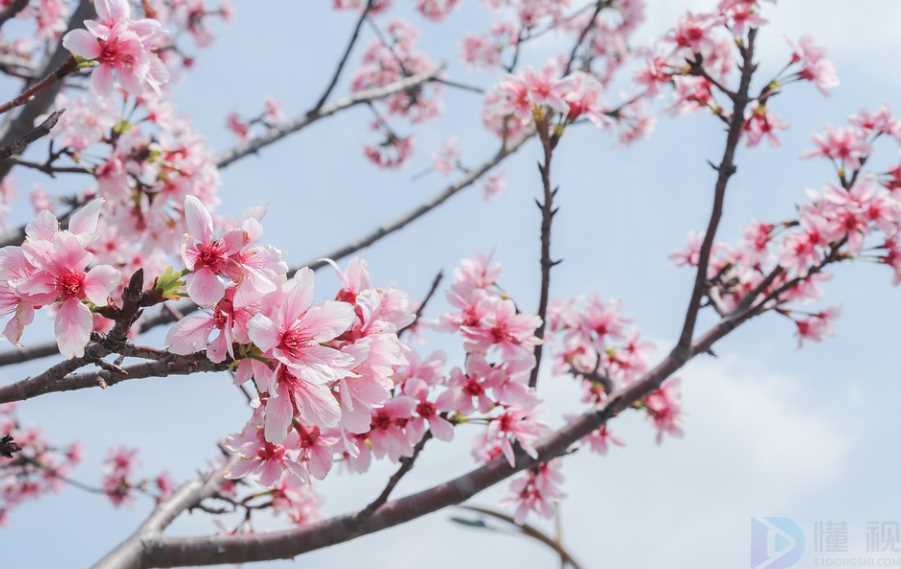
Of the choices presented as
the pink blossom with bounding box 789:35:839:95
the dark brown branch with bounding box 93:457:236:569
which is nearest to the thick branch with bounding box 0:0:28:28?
the dark brown branch with bounding box 93:457:236:569

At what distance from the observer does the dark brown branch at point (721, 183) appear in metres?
3.25

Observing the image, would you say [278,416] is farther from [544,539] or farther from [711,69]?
[711,69]

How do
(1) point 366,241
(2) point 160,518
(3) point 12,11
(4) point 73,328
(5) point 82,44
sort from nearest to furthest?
(4) point 73,328, (5) point 82,44, (3) point 12,11, (2) point 160,518, (1) point 366,241

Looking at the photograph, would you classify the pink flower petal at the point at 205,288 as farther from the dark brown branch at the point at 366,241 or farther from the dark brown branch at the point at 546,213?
the dark brown branch at the point at 366,241

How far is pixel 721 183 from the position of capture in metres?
3.24

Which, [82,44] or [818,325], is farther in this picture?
[818,325]

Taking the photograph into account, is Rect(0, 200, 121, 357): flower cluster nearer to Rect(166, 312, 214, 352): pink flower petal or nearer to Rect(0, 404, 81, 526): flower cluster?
Rect(166, 312, 214, 352): pink flower petal

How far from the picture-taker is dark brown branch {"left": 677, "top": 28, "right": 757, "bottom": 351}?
3.25m

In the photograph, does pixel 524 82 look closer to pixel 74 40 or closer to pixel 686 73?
pixel 686 73

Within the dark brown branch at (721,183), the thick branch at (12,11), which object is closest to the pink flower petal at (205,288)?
the dark brown branch at (721,183)

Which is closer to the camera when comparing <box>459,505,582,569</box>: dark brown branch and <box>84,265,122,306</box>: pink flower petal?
<box>459,505,582,569</box>: dark brown branch

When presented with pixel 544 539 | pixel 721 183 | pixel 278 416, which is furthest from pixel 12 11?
pixel 544 539

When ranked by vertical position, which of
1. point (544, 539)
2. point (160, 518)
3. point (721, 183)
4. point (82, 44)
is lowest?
point (544, 539)

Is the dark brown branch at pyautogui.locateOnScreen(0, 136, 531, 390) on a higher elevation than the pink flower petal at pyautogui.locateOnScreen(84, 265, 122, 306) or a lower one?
higher
